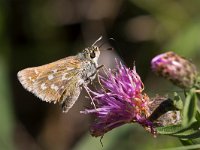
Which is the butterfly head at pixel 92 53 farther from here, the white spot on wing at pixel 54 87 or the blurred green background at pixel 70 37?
the blurred green background at pixel 70 37

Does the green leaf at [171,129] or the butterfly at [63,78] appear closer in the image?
the green leaf at [171,129]

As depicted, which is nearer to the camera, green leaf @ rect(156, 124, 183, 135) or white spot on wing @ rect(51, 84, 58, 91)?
green leaf @ rect(156, 124, 183, 135)

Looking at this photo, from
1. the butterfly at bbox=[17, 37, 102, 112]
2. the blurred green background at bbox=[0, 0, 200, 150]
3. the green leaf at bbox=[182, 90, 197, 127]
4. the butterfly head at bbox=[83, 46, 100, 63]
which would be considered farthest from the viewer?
the blurred green background at bbox=[0, 0, 200, 150]

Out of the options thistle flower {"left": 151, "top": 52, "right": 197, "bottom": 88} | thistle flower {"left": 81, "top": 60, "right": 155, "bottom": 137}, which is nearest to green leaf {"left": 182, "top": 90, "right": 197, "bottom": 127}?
thistle flower {"left": 151, "top": 52, "right": 197, "bottom": 88}

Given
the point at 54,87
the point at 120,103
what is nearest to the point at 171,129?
the point at 120,103

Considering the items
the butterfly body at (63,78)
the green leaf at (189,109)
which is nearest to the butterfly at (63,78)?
the butterfly body at (63,78)

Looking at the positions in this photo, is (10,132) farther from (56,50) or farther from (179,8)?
(179,8)

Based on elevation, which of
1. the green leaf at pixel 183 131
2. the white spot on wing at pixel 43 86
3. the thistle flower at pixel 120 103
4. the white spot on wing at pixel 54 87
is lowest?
the green leaf at pixel 183 131

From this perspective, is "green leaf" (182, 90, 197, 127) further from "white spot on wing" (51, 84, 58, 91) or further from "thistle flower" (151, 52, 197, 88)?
"white spot on wing" (51, 84, 58, 91)
